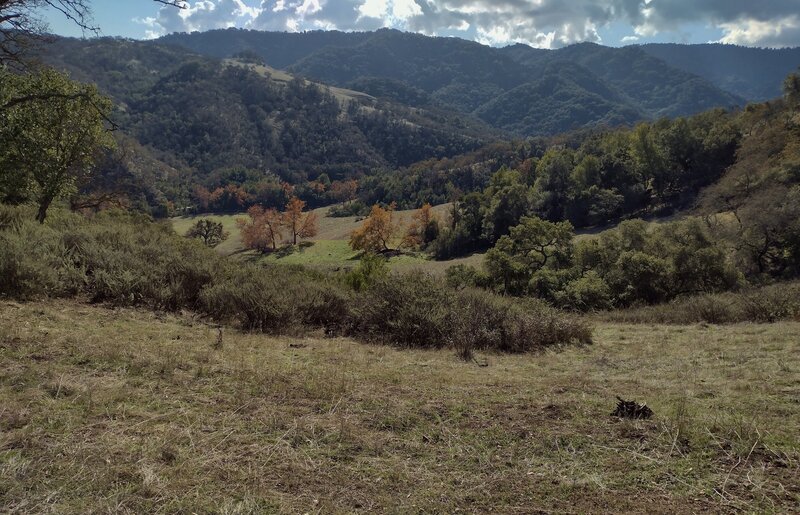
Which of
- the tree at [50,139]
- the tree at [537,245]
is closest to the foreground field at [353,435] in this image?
the tree at [50,139]

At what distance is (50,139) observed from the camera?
15.9m

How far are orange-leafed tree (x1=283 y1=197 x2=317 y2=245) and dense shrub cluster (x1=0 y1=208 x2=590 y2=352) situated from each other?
3016 inches

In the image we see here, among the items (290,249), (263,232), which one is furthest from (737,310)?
(263,232)

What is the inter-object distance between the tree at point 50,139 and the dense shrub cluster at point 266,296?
3.80 m

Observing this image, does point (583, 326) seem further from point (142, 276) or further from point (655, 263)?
point (655, 263)

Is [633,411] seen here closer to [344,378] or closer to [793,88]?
[344,378]

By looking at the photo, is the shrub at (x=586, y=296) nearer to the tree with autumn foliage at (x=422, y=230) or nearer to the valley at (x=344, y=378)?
the valley at (x=344, y=378)

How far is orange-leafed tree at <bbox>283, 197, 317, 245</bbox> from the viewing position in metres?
87.9

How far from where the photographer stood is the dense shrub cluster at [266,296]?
9.62 metres

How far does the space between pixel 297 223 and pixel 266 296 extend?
265ft

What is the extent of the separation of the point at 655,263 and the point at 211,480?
25.8m

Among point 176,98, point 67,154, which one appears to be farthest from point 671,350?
point 176,98

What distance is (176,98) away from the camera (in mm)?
195750

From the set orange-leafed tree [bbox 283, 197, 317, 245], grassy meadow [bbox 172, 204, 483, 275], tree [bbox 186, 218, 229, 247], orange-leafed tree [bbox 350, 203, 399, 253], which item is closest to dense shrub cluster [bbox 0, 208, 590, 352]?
grassy meadow [bbox 172, 204, 483, 275]
